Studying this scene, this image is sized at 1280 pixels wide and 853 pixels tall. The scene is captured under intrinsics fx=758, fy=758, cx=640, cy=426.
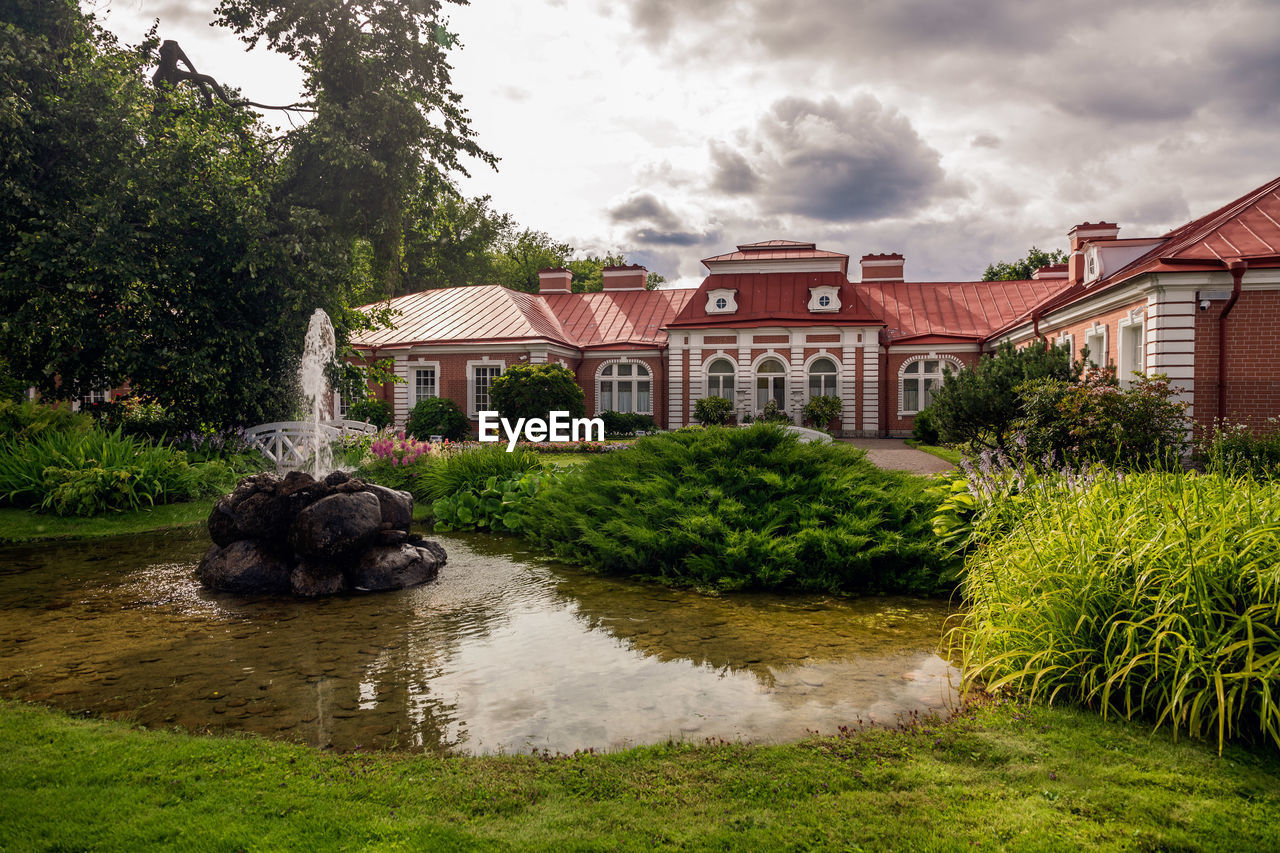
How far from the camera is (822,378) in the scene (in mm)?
27266

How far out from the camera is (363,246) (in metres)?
15.9

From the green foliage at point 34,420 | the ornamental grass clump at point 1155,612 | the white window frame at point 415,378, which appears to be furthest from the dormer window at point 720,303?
the ornamental grass clump at point 1155,612

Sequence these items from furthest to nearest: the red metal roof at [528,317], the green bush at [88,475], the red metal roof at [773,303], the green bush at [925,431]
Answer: the red metal roof at [528,317], the red metal roof at [773,303], the green bush at [925,431], the green bush at [88,475]

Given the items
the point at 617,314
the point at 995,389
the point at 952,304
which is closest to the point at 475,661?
the point at 995,389

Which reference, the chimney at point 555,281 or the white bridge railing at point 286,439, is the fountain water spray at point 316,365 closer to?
the white bridge railing at point 286,439

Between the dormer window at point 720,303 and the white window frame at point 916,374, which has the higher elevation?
the dormer window at point 720,303

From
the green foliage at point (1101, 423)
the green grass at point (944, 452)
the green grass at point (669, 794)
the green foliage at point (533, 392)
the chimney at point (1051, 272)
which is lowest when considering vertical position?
the green grass at point (669, 794)

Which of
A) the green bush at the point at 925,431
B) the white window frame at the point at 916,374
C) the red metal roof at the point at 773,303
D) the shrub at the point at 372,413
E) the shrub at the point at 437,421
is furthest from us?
the white window frame at the point at 916,374

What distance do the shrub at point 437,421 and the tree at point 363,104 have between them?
369 inches

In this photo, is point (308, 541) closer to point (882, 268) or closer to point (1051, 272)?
point (882, 268)

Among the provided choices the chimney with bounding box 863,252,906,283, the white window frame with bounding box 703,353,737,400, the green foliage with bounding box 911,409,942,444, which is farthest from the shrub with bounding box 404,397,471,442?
the chimney with bounding box 863,252,906,283

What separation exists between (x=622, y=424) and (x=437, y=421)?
20.7 ft

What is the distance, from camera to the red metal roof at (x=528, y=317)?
27391 mm

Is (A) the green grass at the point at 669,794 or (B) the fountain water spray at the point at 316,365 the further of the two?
(B) the fountain water spray at the point at 316,365
